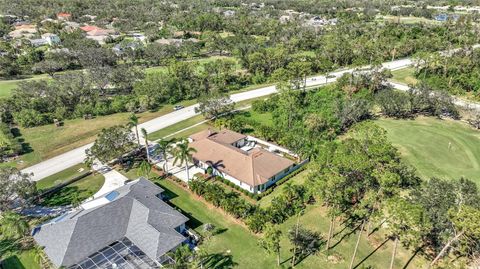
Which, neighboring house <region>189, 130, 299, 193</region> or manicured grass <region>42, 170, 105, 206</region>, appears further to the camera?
neighboring house <region>189, 130, 299, 193</region>

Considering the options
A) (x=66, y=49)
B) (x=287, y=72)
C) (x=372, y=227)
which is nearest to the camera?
(x=372, y=227)

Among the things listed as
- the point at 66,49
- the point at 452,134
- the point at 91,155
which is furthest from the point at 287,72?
the point at 66,49

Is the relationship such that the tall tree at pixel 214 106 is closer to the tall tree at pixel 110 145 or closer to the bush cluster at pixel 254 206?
the tall tree at pixel 110 145

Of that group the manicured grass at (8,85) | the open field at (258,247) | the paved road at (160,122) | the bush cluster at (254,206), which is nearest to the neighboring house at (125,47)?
the manicured grass at (8,85)

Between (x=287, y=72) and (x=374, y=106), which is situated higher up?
(x=287, y=72)

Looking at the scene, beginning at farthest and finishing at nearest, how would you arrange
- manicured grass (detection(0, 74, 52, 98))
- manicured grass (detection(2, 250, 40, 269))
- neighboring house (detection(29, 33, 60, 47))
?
1. neighboring house (detection(29, 33, 60, 47))
2. manicured grass (detection(0, 74, 52, 98))
3. manicured grass (detection(2, 250, 40, 269))

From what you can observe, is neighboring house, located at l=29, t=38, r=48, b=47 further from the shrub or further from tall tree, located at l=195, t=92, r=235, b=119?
tall tree, located at l=195, t=92, r=235, b=119

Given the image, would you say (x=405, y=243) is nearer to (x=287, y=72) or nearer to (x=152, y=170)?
(x=152, y=170)

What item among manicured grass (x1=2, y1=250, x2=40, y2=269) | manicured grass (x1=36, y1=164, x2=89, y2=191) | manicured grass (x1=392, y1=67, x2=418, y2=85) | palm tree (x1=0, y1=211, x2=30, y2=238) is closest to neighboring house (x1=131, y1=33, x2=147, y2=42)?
manicured grass (x1=392, y1=67, x2=418, y2=85)

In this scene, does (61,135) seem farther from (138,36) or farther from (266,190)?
(138,36)
